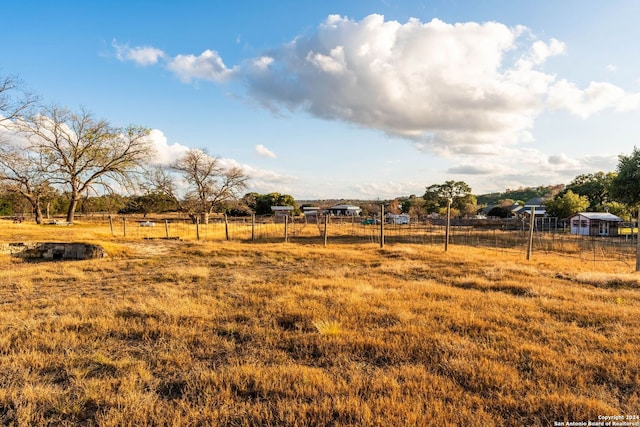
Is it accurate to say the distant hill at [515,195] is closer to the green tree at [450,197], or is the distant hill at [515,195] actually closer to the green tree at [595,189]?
the green tree at [450,197]

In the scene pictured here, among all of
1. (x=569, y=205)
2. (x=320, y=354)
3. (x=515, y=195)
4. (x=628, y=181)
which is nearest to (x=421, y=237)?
(x=628, y=181)

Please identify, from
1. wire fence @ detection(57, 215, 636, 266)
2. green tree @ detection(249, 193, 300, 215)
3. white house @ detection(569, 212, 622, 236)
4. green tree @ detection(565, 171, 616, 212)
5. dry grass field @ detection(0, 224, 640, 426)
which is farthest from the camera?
green tree @ detection(249, 193, 300, 215)

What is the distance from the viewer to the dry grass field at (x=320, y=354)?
3221 mm

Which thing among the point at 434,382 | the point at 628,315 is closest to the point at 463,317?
the point at 434,382

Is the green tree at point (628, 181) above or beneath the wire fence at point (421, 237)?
above

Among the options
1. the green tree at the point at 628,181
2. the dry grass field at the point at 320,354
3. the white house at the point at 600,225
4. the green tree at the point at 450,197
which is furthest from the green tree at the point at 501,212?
the dry grass field at the point at 320,354

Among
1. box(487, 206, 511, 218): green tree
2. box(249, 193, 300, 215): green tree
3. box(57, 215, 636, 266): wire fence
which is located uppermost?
box(249, 193, 300, 215): green tree

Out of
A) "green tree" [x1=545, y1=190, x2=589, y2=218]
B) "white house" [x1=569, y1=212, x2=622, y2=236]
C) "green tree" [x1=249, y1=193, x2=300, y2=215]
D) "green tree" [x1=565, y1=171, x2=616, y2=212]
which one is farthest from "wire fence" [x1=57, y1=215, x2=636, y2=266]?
"green tree" [x1=249, y1=193, x2=300, y2=215]

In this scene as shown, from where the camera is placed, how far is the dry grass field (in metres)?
3.22

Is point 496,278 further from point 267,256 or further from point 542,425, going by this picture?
point 267,256

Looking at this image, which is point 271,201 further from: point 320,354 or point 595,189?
point 320,354

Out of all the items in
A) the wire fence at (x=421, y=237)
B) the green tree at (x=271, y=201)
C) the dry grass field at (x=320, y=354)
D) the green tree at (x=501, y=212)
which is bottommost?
the wire fence at (x=421, y=237)

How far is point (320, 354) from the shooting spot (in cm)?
466

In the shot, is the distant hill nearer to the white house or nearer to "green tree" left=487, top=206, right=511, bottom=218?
"green tree" left=487, top=206, right=511, bottom=218
